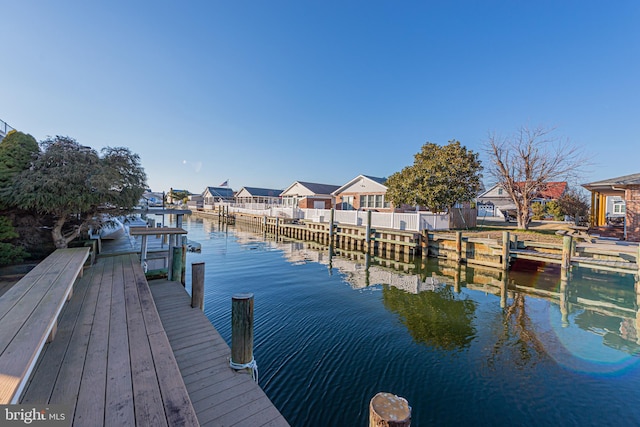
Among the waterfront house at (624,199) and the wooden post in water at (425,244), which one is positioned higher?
the waterfront house at (624,199)

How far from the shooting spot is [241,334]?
3820 mm

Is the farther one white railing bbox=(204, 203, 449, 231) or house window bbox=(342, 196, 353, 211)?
house window bbox=(342, 196, 353, 211)

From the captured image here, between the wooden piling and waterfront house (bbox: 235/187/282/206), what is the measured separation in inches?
1645

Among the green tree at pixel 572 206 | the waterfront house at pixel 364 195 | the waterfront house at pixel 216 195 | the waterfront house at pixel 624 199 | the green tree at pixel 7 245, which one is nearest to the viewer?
the green tree at pixel 7 245

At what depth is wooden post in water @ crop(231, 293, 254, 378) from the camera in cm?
380

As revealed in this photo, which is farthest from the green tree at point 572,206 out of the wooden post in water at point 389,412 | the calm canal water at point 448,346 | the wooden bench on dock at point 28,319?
the wooden bench on dock at point 28,319

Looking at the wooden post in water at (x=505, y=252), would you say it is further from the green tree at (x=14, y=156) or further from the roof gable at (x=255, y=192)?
the roof gable at (x=255, y=192)

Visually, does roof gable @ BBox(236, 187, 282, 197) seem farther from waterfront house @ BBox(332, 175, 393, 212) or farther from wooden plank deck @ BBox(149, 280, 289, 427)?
wooden plank deck @ BBox(149, 280, 289, 427)

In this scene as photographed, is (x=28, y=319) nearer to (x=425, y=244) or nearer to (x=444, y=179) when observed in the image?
(x=425, y=244)

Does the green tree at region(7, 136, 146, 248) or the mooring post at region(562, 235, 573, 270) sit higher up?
the green tree at region(7, 136, 146, 248)

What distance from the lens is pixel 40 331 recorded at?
112 inches

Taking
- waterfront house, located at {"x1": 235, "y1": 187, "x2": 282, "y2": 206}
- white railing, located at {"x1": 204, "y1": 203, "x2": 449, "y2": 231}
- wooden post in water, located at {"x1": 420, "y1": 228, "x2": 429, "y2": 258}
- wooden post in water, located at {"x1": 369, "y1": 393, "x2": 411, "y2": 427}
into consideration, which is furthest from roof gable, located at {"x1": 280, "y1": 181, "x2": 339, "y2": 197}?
wooden post in water, located at {"x1": 369, "y1": 393, "x2": 411, "y2": 427}

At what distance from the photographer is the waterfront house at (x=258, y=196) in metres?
46.6

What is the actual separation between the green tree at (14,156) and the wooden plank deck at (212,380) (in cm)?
488
